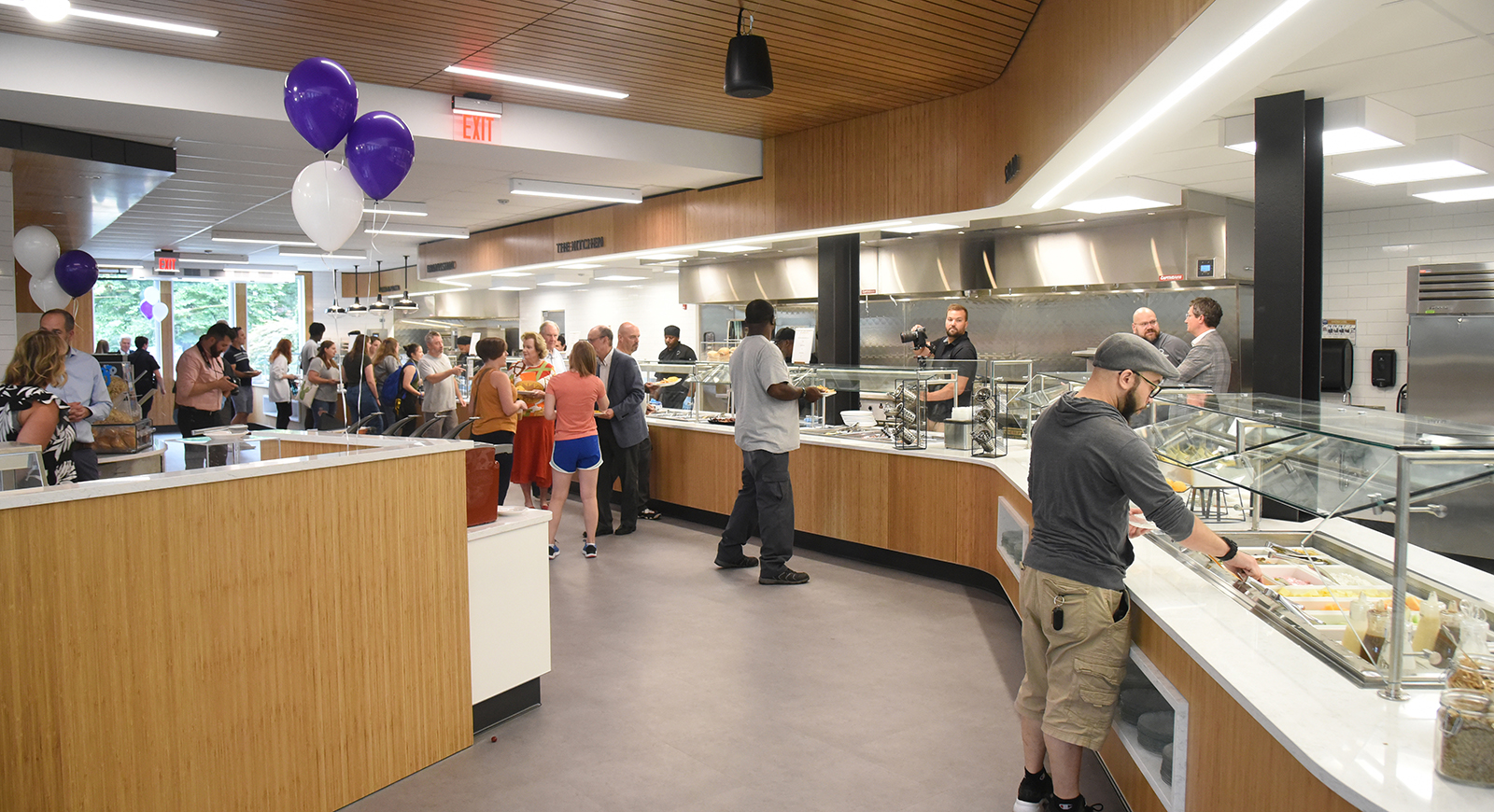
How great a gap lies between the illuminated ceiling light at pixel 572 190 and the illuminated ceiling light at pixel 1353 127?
5.47 m

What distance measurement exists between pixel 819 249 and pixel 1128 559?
579 cm

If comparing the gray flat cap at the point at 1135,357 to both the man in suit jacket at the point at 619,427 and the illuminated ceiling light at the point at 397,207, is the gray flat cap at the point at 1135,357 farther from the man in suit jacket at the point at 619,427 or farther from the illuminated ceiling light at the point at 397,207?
the illuminated ceiling light at the point at 397,207

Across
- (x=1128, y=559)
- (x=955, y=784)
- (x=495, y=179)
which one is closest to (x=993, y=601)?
(x=955, y=784)

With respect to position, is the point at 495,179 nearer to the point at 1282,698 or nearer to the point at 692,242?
the point at 692,242

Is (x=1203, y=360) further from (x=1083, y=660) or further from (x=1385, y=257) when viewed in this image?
(x=1385, y=257)

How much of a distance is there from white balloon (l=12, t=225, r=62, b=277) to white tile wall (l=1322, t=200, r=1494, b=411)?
35.8ft

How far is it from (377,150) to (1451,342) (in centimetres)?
861

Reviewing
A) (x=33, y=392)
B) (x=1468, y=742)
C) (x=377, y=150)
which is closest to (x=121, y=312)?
(x=33, y=392)

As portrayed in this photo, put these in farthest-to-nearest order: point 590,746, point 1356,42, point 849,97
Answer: point 849,97, point 1356,42, point 590,746

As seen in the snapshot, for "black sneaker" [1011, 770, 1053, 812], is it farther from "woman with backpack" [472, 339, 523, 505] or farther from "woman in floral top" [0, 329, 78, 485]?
"woman with backpack" [472, 339, 523, 505]

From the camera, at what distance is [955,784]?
10.4 feet

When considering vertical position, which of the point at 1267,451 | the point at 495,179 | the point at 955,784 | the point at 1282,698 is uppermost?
the point at 495,179

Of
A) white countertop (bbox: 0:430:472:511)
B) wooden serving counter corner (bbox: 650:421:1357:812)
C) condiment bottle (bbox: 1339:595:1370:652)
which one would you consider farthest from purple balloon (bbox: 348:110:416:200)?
condiment bottle (bbox: 1339:595:1370:652)

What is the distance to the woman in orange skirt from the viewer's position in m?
7.73
